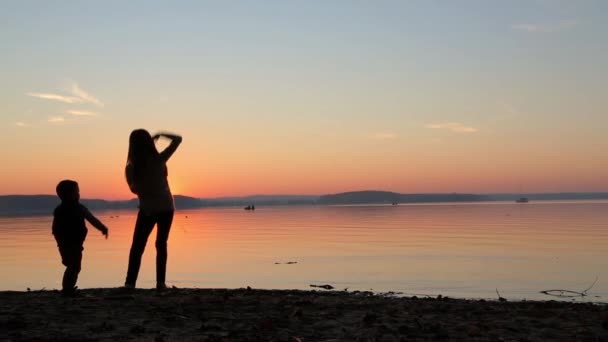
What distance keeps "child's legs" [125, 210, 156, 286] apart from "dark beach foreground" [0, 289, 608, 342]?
41 centimetres

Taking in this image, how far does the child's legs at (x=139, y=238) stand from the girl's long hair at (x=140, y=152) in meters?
0.70

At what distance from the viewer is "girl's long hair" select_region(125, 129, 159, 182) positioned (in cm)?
948

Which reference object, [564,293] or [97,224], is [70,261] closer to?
[97,224]

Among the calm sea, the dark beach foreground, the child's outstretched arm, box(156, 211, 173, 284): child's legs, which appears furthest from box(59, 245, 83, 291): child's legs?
the calm sea

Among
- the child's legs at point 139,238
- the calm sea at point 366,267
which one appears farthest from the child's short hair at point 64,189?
the calm sea at point 366,267

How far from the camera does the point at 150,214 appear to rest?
9695 mm

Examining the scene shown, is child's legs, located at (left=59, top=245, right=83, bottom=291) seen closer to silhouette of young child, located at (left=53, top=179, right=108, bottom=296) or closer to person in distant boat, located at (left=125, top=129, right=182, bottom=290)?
silhouette of young child, located at (left=53, top=179, right=108, bottom=296)

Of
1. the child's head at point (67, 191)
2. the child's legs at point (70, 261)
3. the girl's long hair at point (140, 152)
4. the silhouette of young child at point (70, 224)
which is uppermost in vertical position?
the girl's long hair at point (140, 152)

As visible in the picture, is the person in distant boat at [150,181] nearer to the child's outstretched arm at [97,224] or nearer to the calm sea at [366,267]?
the child's outstretched arm at [97,224]

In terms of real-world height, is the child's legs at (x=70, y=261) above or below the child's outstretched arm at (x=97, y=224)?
below

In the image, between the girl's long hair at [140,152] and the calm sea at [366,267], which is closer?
the girl's long hair at [140,152]

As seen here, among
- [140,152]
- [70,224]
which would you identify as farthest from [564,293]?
[70,224]

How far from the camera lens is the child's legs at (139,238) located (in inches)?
385

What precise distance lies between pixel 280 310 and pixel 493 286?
13799 mm
